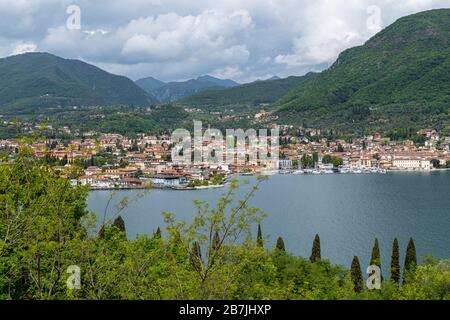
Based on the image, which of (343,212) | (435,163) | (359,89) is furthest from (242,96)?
(343,212)

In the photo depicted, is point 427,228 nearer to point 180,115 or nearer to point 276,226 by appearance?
point 276,226

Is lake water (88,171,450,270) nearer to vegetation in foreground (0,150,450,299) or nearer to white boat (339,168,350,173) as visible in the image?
vegetation in foreground (0,150,450,299)

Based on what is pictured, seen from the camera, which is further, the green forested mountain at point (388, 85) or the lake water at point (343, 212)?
the green forested mountain at point (388, 85)

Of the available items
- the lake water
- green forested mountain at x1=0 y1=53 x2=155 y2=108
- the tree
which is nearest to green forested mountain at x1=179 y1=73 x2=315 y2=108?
green forested mountain at x1=0 y1=53 x2=155 y2=108

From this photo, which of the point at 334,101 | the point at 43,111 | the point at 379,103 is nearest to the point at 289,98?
the point at 334,101

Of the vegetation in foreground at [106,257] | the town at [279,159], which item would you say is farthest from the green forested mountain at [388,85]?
the vegetation in foreground at [106,257]

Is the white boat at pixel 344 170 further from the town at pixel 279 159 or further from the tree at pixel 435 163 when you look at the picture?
the tree at pixel 435 163
